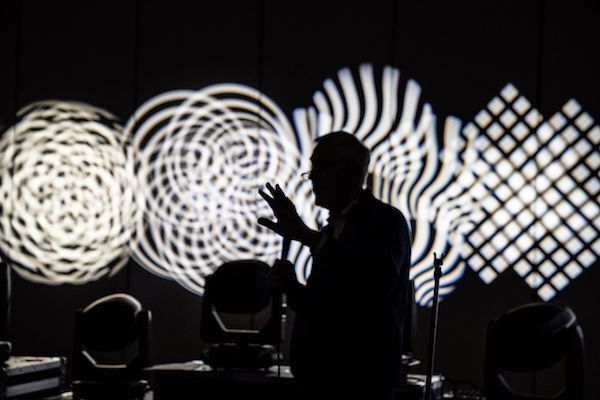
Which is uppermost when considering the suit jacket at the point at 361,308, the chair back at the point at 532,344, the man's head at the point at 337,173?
the man's head at the point at 337,173

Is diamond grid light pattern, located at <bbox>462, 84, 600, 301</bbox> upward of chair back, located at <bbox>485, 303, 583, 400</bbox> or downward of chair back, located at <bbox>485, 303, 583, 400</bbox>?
upward

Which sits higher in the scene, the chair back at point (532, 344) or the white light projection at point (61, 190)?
the white light projection at point (61, 190)

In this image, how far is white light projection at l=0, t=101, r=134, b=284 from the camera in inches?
163

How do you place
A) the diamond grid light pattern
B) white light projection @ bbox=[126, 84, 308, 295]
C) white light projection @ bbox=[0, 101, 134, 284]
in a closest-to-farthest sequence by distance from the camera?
1. the diamond grid light pattern
2. white light projection @ bbox=[126, 84, 308, 295]
3. white light projection @ bbox=[0, 101, 134, 284]

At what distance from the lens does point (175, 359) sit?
401 cm

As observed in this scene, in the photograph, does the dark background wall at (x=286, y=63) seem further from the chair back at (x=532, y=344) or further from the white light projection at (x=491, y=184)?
the chair back at (x=532, y=344)

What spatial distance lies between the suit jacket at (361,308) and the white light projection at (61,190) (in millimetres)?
2659

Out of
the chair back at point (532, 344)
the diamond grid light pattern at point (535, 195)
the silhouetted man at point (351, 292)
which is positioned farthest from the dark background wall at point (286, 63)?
the silhouetted man at point (351, 292)

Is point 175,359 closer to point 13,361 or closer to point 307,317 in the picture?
point 13,361

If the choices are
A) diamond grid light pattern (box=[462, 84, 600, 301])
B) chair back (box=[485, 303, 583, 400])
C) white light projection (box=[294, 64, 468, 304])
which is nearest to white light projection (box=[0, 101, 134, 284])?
white light projection (box=[294, 64, 468, 304])

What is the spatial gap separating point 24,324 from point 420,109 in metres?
2.18

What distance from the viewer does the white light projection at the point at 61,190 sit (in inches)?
163

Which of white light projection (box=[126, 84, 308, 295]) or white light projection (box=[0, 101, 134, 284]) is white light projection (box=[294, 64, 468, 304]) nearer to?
white light projection (box=[126, 84, 308, 295])

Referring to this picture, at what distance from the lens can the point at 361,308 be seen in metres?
→ 1.59
